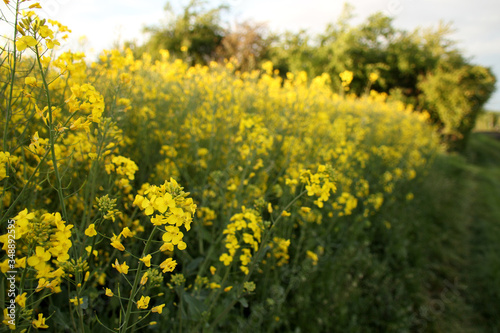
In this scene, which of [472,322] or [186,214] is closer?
[186,214]

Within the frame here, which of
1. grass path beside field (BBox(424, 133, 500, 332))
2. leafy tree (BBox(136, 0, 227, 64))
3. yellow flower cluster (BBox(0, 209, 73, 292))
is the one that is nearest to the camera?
yellow flower cluster (BBox(0, 209, 73, 292))

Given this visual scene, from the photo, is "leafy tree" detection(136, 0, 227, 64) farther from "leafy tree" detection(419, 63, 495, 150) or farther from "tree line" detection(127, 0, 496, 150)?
"leafy tree" detection(419, 63, 495, 150)

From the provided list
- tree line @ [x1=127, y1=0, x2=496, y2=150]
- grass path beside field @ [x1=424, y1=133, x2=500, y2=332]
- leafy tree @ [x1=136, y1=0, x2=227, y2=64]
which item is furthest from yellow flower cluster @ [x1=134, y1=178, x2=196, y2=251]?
leafy tree @ [x1=136, y1=0, x2=227, y2=64]

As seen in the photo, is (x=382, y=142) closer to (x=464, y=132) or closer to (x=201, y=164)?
(x=201, y=164)

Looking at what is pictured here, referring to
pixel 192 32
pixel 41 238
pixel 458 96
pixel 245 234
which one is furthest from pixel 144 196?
pixel 192 32

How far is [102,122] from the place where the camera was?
1.33 m

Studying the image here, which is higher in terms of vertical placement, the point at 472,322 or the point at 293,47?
the point at 293,47

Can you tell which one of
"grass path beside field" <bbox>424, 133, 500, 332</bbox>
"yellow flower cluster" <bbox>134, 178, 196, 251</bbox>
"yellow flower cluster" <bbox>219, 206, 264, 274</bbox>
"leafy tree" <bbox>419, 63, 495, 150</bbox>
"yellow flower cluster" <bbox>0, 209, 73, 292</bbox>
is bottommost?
"grass path beside field" <bbox>424, 133, 500, 332</bbox>

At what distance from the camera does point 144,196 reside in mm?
1726

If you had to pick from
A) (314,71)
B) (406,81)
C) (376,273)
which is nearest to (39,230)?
(376,273)

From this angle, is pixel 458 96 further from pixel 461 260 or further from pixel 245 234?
pixel 245 234

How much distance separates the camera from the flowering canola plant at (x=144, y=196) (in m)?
0.96

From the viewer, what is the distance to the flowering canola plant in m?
0.96

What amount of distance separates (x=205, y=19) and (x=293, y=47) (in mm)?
7242
